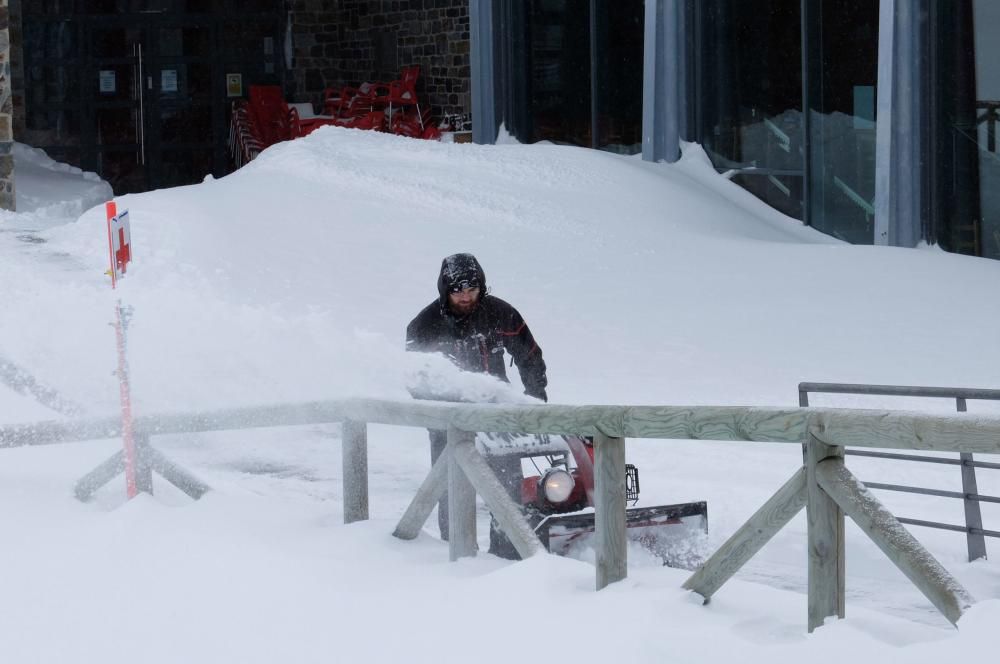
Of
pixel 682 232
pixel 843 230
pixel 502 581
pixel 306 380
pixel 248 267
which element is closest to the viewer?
pixel 502 581

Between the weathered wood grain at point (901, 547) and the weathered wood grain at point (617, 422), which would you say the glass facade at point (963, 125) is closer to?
the weathered wood grain at point (617, 422)

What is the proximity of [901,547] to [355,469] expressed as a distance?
2590 mm

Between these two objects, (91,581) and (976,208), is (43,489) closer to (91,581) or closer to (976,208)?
(91,581)

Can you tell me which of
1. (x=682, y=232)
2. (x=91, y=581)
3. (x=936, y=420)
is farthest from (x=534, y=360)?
(x=682, y=232)

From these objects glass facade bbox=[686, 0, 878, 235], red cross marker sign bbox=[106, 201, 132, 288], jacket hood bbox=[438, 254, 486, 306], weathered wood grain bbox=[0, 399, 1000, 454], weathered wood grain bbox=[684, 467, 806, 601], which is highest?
glass facade bbox=[686, 0, 878, 235]

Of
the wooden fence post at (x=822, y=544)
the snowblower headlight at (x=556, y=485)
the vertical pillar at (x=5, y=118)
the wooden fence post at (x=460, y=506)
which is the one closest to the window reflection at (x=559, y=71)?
the vertical pillar at (x=5, y=118)

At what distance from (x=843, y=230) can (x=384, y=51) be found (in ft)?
42.2

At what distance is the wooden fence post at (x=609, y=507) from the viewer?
14.4ft

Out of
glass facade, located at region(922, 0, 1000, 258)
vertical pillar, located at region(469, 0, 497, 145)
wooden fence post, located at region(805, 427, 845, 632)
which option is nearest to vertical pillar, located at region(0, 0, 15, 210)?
vertical pillar, located at region(469, 0, 497, 145)

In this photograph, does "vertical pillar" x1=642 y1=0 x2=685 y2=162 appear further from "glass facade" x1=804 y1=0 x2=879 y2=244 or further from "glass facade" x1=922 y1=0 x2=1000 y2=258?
"glass facade" x1=922 y1=0 x2=1000 y2=258

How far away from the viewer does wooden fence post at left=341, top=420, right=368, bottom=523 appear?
563 centimetres

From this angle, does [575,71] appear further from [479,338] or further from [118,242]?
[479,338]

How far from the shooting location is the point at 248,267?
12.0 meters

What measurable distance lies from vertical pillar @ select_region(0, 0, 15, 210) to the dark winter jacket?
10.1 metres
